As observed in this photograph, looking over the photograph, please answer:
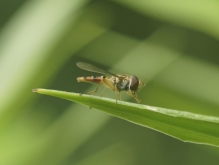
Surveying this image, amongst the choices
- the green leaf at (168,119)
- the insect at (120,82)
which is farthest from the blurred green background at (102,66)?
the green leaf at (168,119)

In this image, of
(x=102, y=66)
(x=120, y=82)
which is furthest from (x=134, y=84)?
(x=102, y=66)

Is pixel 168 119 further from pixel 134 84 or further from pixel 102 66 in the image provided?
pixel 102 66

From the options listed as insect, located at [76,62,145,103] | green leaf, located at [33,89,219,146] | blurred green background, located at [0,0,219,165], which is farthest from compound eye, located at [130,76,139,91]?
green leaf, located at [33,89,219,146]

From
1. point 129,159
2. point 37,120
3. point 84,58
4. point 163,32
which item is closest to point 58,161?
point 37,120

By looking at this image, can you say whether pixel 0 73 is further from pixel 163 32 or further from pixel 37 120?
pixel 163 32

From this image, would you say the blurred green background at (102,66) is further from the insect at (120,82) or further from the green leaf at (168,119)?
the green leaf at (168,119)

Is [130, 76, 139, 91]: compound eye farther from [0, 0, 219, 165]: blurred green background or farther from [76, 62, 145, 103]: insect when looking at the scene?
[0, 0, 219, 165]: blurred green background

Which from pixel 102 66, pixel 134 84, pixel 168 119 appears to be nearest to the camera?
pixel 168 119
